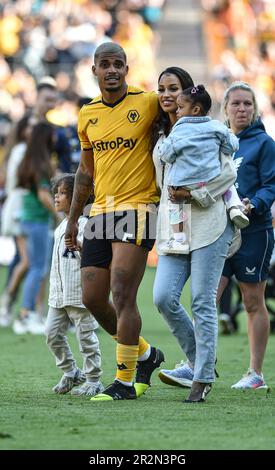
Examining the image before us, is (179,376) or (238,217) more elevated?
(238,217)

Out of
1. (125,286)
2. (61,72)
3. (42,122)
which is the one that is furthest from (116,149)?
(61,72)

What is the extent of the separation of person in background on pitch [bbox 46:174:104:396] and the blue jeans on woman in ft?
15.7

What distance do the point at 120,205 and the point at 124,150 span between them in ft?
1.07

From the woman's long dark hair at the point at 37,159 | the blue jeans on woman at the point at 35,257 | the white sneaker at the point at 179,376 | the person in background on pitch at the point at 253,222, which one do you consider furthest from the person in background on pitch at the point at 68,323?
the blue jeans on woman at the point at 35,257

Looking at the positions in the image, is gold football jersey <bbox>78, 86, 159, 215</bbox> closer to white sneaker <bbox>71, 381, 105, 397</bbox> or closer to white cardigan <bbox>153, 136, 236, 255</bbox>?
white cardigan <bbox>153, 136, 236, 255</bbox>

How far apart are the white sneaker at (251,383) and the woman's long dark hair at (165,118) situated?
175 centimetres

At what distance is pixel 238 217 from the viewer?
7.74 meters

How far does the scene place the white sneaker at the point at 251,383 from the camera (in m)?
8.61

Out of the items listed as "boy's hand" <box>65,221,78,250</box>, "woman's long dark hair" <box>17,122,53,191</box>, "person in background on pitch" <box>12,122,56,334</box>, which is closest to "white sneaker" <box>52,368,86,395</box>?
"boy's hand" <box>65,221,78,250</box>

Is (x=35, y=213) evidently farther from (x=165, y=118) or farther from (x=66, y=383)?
(x=165, y=118)

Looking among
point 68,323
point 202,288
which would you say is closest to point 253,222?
point 202,288

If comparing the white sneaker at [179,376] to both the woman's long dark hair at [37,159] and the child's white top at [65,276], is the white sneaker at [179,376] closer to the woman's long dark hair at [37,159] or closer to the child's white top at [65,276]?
the child's white top at [65,276]

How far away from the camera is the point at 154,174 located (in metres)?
7.98

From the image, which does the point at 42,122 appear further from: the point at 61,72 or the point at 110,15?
the point at 110,15
